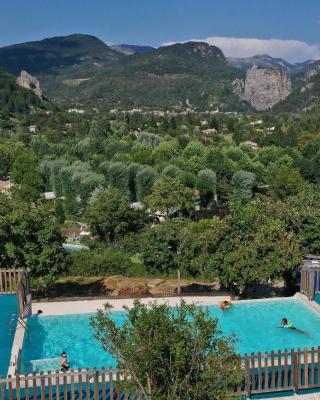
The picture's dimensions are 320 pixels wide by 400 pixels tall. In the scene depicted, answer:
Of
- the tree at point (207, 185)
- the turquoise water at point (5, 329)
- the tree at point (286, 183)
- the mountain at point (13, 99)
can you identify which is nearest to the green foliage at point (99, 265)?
the turquoise water at point (5, 329)

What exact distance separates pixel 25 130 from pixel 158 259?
233ft

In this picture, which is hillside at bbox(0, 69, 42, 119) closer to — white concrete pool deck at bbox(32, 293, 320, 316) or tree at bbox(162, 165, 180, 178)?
tree at bbox(162, 165, 180, 178)

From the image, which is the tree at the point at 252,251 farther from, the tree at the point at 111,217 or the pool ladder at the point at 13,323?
the tree at the point at 111,217

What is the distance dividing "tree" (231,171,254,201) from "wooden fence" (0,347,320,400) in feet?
117

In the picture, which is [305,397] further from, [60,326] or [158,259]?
[158,259]

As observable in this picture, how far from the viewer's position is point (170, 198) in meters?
37.2

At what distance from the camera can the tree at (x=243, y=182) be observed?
154ft

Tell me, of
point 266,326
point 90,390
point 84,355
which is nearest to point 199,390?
point 90,390

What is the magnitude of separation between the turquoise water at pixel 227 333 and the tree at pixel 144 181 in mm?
28740

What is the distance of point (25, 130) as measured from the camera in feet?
286

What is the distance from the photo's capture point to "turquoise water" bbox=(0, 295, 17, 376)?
1264 cm

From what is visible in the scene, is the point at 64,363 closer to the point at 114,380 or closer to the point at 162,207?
the point at 114,380

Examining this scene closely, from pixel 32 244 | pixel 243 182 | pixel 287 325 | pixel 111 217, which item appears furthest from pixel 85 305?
pixel 243 182

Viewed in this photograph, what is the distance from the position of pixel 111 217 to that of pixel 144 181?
13.6 m
